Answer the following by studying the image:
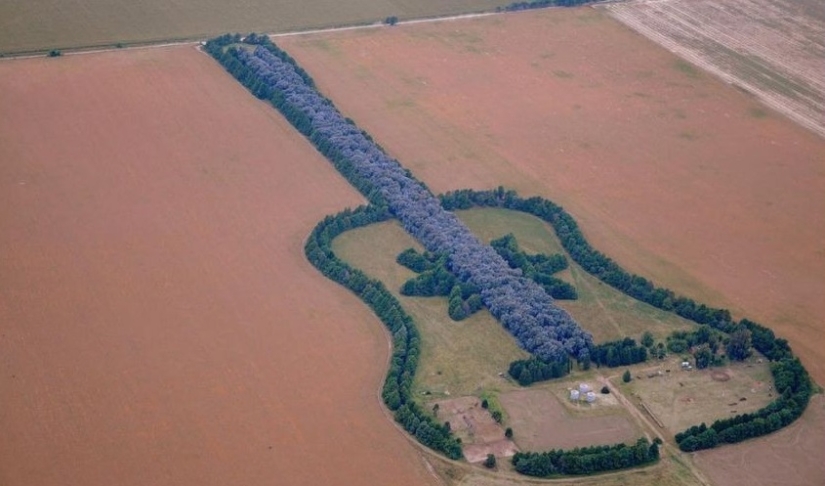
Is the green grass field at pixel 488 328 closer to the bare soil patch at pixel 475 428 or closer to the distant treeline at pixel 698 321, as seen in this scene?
the distant treeline at pixel 698 321

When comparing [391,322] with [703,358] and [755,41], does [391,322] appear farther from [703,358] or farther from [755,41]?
[755,41]

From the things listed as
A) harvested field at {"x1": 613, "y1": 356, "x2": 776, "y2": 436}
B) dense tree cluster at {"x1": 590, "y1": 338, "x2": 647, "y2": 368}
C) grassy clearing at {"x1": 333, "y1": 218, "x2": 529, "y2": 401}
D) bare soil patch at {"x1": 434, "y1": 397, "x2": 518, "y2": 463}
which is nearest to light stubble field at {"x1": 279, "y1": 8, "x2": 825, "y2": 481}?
harvested field at {"x1": 613, "y1": 356, "x2": 776, "y2": 436}

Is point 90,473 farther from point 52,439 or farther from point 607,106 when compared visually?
point 607,106

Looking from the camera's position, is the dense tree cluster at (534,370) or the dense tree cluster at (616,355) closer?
the dense tree cluster at (534,370)

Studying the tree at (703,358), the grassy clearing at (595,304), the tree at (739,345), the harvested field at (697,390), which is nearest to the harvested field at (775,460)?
the harvested field at (697,390)

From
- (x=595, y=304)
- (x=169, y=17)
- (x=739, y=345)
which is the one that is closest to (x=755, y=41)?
(x=595, y=304)
